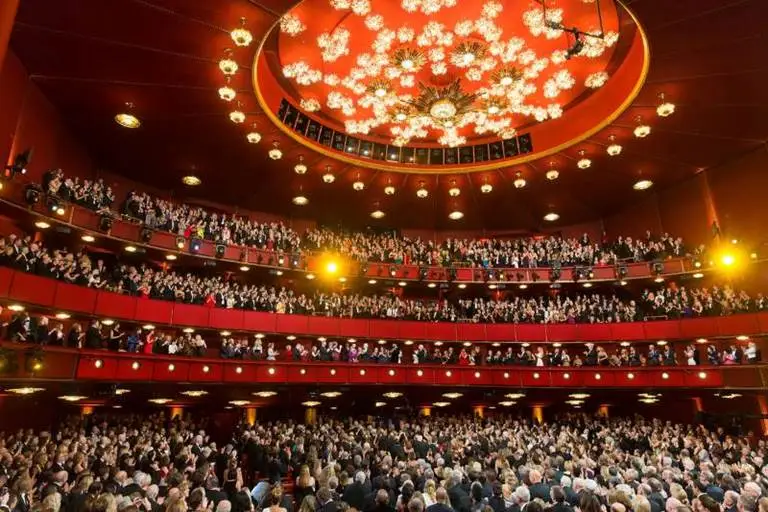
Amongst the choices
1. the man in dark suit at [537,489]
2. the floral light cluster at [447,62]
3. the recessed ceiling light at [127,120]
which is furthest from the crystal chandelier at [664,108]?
the recessed ceiling light at [127,120]

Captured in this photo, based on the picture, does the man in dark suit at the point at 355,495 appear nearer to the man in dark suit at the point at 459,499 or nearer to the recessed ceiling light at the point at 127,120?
the man in dark suit at the point at 459,499

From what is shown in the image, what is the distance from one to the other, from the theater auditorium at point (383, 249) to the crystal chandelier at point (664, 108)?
30 centimetres

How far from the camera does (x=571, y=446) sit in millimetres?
13484

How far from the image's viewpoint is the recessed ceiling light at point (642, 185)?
929 inches

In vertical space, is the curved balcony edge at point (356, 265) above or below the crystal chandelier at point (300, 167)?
below

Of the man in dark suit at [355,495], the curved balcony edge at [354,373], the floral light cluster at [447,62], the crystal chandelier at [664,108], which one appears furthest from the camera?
the crystal chandelier at [664,108]

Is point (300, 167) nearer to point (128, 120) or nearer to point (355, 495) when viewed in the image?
point (128, 120)

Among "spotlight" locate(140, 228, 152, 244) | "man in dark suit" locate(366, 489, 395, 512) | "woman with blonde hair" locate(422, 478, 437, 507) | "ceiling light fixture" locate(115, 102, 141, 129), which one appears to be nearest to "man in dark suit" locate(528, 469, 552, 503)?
"woman with blonde hair" locate(422, 478, 437, 507)

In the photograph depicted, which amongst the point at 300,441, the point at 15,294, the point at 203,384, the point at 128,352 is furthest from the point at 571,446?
the point at 15,294

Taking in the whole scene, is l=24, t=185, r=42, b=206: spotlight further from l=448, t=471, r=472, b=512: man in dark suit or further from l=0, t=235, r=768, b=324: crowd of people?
l=448, t=471, r=472, b=512: man in dark suit

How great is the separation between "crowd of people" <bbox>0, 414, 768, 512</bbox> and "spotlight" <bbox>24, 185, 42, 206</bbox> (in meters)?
6.88

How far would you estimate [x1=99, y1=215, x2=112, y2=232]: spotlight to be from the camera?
17531 millimetres

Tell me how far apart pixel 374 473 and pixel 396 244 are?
696 inches

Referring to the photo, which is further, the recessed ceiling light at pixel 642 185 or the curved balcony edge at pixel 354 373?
the recessed ceiling light at pixel 642 185
